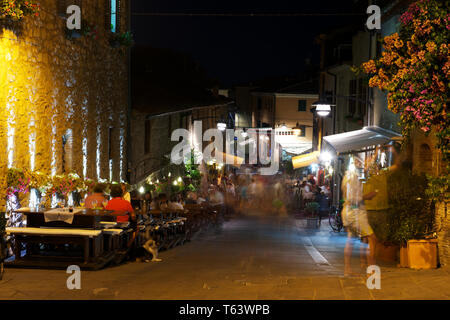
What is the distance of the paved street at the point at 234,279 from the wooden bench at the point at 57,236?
51 centimetres

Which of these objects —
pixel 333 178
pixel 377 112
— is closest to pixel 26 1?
pixel 377 112

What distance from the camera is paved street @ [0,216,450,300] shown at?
8.30 meters

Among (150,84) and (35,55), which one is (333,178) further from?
(35,55)

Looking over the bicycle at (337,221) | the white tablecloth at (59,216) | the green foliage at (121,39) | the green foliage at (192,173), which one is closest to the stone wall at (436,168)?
the white tablecloth at (59,216)

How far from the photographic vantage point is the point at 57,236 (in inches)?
418

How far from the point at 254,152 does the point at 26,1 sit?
2271 inches

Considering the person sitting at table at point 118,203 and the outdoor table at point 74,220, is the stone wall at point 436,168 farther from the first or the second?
the outdoor table at point 74,220

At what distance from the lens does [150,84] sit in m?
30.0

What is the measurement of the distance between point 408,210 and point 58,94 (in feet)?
26.5

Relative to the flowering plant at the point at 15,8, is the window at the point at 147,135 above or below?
below

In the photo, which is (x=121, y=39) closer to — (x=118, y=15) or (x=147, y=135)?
(x=118, y=15)

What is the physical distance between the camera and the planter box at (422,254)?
11195mm

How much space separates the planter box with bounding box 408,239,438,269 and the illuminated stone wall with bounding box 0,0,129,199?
764cm

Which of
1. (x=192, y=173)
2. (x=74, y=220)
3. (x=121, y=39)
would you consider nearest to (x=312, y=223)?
(x=192, y=173)
